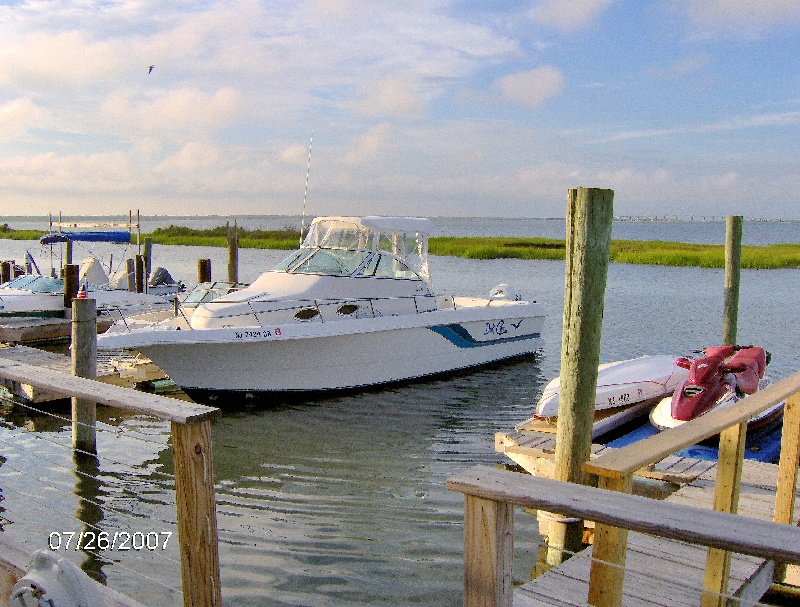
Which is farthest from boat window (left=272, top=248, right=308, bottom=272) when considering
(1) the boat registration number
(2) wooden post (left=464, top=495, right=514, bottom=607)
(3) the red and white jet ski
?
(2) wooden post (left=464, top=495, right=514, bottom=607)

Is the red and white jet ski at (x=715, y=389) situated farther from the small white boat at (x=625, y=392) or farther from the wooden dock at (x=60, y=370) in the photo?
the wooden dock at (x=60, y=370)

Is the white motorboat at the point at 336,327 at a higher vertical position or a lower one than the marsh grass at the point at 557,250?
lower

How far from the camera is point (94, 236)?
2123 cm

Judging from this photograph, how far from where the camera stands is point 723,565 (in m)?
3.61

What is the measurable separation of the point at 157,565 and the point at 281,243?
53077 millimetres

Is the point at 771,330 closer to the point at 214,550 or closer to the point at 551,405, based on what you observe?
the point at 551,405

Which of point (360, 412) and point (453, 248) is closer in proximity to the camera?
point (360, 412)

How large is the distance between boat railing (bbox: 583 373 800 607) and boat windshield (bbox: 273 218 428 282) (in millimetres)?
9334

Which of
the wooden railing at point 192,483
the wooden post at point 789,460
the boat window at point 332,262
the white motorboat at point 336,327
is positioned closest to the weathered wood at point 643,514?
the wooden railing at point 192,483

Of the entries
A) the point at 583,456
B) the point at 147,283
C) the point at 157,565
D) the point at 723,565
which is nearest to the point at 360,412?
the point at 157,565

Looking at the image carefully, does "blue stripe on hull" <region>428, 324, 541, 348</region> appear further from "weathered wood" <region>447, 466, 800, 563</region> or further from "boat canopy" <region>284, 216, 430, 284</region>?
"weathered wood" <region>447, 466, 800, 563</region>

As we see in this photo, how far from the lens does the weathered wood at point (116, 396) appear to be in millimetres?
3121

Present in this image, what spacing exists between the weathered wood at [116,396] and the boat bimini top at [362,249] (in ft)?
29.8
